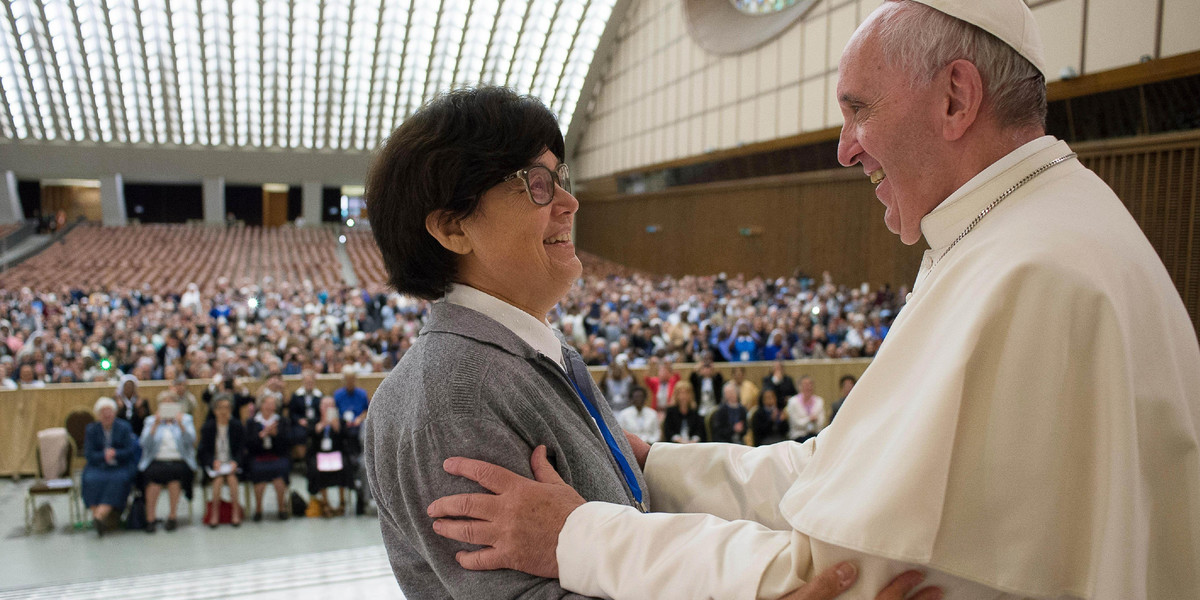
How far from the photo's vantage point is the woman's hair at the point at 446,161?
1423 millimetres

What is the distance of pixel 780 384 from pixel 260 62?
25564mm

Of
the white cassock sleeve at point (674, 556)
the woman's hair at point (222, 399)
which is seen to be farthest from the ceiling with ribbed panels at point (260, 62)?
the white cassock sleeve at point (674, 556)

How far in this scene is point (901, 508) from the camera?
0.99 m

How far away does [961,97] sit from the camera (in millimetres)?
1184

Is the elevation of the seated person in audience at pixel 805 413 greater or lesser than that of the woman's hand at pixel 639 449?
lesser

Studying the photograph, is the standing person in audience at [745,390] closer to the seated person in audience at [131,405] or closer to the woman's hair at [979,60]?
the seated person in audience at [131,405]

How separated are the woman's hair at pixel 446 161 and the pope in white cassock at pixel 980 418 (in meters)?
0.48

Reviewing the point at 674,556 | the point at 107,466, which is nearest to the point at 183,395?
the point at 107,466

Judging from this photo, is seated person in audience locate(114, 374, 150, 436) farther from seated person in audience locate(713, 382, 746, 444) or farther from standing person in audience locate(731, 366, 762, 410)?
standing person in audience locate(731, 366, 762, 410)

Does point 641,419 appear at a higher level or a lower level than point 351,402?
lower

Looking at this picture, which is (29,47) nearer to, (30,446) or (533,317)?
(30,446)

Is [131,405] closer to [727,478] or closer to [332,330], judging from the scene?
[332,330]

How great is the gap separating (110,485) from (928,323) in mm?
7492

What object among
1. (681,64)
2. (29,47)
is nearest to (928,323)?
(681,64)
